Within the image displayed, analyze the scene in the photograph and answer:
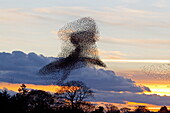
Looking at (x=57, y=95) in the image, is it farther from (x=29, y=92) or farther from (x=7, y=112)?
(x=7, y=112)

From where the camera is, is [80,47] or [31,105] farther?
[31,105]

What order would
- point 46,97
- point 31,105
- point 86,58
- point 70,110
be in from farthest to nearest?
point 46,97 < point 31,105 < point 70,110 < point 86,58

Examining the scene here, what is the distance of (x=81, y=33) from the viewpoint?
67.0 m

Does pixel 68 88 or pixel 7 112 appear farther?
pixel 68 88

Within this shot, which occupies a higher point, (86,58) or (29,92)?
(29,92)

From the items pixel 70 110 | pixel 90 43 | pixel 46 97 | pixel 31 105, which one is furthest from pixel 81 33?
pixel 46 97

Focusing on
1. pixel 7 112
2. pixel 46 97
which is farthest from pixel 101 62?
pixel 46 97

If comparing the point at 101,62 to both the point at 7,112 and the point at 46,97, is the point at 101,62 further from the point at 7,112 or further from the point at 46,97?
the point at 46,97

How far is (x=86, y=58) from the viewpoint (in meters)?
64.9

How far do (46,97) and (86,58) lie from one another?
329ft

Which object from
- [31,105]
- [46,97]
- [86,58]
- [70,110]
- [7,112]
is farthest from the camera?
[46,97]

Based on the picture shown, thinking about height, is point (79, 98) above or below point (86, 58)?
above

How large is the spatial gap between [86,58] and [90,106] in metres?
106

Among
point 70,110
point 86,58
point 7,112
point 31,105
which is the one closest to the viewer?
point 86,58
